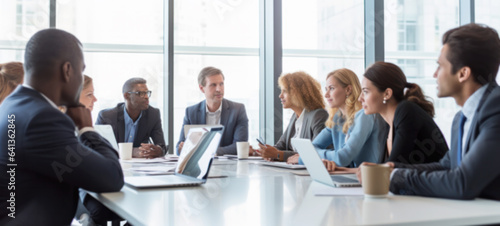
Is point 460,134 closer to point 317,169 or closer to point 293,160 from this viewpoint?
point 317,169

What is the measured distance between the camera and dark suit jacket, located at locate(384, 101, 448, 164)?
7.16ft

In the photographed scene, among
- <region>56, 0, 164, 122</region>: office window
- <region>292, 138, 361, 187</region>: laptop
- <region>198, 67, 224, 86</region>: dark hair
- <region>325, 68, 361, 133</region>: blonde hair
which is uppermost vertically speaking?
<region>56, 0, 164, 122</region>: office window

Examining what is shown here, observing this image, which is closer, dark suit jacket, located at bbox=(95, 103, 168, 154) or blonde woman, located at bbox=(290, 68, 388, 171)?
blonde woman, located at bbox=(290, 68, 388, 171)

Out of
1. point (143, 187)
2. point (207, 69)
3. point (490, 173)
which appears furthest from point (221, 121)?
point (490, 173)

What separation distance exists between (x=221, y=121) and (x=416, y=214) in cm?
320

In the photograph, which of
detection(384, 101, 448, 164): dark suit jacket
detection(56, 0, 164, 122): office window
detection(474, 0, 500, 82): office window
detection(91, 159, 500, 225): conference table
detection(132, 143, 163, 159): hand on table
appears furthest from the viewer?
detection(474, 0, 500, 82): office window

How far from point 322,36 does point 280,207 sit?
4472 millimetres

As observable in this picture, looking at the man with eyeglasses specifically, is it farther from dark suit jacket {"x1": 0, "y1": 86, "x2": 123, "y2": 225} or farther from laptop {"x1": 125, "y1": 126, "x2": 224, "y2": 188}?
dark suit jacket {"x1": 0, "y1": 86, "x2": 123, "y2": 225}

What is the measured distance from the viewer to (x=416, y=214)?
1210 millimetres

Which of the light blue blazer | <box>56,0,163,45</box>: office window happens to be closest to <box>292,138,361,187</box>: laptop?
the light blue blazer

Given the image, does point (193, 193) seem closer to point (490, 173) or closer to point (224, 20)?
point (490, 173)

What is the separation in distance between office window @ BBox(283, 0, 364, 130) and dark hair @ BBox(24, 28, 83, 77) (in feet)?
12.4

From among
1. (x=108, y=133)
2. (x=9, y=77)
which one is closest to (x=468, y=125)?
(x=9, y=77)

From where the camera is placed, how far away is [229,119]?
14.2 feet
